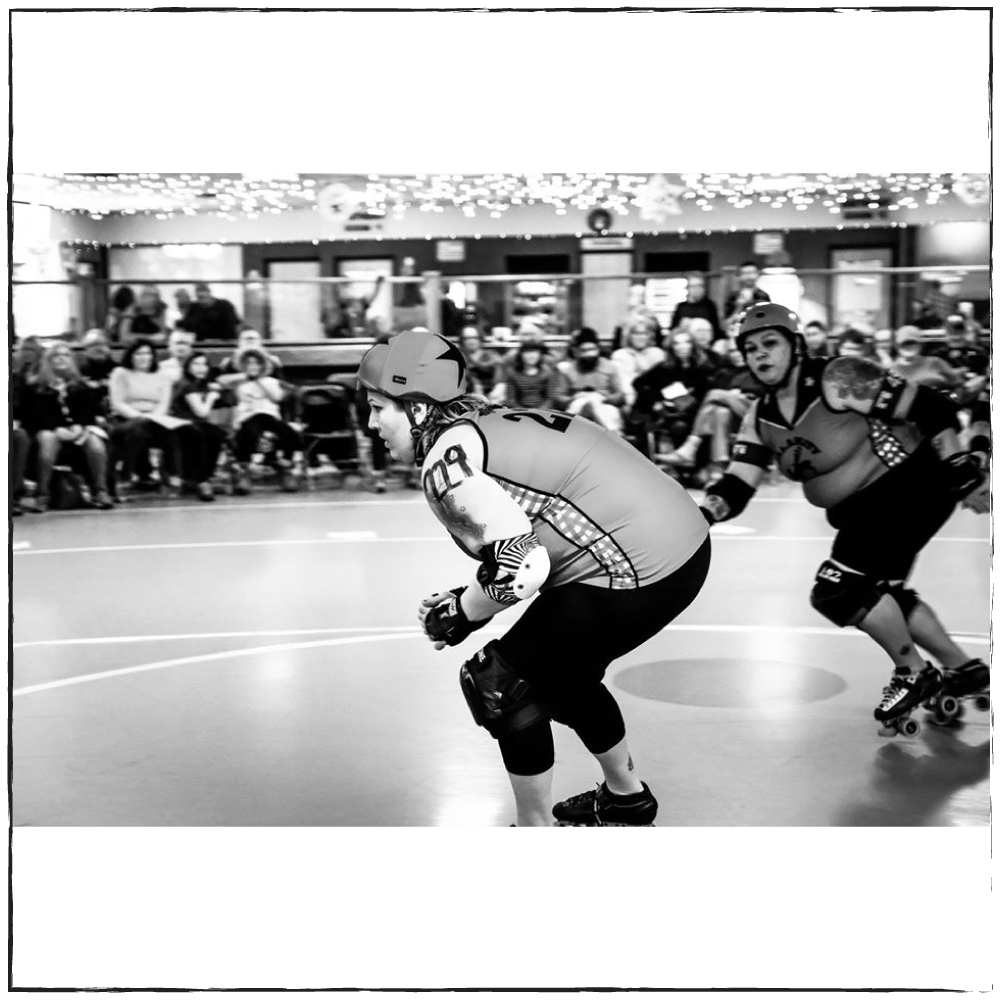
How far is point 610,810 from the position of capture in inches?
145

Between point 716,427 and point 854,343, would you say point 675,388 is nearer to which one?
point 716,427

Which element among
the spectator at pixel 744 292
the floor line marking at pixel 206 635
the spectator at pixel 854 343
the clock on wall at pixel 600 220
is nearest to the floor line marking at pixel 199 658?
the floor line marking at pixel 206 635

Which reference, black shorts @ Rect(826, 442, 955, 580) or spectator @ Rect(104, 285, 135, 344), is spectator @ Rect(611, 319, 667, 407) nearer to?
spectator @ Rect(104, 285, 135, 344)

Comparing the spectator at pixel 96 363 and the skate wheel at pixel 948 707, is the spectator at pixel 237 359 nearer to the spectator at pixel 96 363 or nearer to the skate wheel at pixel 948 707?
the spectator at pixel 96 363

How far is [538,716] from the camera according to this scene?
3.33 m

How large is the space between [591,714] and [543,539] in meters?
0.53

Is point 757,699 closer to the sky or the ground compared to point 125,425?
closer to the ground

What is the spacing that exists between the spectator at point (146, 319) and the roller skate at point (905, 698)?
8697mm

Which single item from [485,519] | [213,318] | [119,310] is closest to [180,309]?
[213,318]

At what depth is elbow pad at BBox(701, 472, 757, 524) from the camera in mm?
4418
